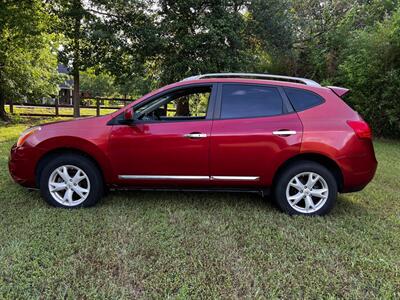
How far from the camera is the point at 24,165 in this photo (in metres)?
3.81

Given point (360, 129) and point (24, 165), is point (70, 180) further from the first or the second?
point (360, 129)

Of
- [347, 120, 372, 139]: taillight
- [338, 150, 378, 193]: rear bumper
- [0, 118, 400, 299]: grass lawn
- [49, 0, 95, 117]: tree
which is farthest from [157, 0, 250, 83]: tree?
[338, 150, 378, 193]: rear bumper

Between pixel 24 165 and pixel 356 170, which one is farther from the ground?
pixel 356 170

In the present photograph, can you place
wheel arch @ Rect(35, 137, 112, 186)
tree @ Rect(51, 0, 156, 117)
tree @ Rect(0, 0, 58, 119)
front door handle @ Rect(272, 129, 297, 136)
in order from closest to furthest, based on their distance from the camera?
front door handle @ Rect(272, 129, 297, 136)
wheel arch @ Rect(35, 137, 112, 186)
tree @ Rect(0, 0, 58, 119)
tree @ Rect(51, 0, 156, 117)

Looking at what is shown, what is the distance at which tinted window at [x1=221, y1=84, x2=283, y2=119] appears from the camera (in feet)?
12.3

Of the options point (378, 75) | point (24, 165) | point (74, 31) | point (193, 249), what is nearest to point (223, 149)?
point (193, 249)

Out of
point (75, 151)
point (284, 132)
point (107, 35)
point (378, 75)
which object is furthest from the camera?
point (107, 35)

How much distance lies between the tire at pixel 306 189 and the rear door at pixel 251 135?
0.17 meters

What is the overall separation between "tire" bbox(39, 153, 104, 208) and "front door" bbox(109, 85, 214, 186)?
0.99 ft

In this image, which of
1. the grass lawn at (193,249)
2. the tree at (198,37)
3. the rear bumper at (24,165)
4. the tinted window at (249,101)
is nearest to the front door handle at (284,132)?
the tinted window at (249,101)

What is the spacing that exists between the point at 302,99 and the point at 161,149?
1.77 meters

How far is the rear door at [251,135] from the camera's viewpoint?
3.65 metres

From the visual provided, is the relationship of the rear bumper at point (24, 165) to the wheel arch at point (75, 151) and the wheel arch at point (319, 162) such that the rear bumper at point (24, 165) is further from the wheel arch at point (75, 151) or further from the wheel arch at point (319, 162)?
the wheel arch at point (319, 162)

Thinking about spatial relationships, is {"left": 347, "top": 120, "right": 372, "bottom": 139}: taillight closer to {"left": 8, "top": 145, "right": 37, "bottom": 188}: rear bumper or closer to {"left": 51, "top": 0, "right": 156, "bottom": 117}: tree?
{"left": 8, "top": 145, "right": 37, "bottom": 188}: rear bumper
